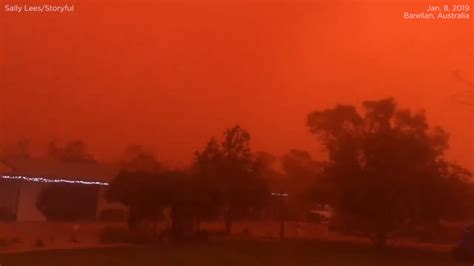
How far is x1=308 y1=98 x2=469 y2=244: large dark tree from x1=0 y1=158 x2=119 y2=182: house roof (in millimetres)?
8174

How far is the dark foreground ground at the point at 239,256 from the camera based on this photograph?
16.0 metres

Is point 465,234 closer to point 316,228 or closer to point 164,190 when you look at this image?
point 316,228

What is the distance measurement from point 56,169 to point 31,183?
A: 5.00 ft

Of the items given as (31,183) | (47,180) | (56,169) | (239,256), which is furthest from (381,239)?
(56,169)

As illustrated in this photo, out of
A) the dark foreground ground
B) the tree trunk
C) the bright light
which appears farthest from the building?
the tree trunk

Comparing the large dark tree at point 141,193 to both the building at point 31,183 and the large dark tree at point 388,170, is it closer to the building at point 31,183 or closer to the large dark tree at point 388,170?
the building at point 31,183

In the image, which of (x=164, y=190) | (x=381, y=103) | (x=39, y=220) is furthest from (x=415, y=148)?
(x=39, y=220)

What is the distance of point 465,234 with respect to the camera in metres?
20.6

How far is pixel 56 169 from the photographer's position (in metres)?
30.1

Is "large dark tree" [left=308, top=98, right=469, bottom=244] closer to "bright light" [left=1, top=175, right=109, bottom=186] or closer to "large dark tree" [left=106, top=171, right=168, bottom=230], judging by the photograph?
"large dark tree" [left=106, top=171, right=168, bottom=230]

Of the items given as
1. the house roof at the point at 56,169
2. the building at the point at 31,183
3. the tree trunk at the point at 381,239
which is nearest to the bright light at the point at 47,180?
the building at the point at 31,183

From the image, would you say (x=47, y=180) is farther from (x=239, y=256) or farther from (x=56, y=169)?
(x=239, y=256)

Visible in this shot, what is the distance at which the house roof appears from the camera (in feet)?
93.1

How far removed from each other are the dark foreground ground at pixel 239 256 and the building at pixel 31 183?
26.4 feet
